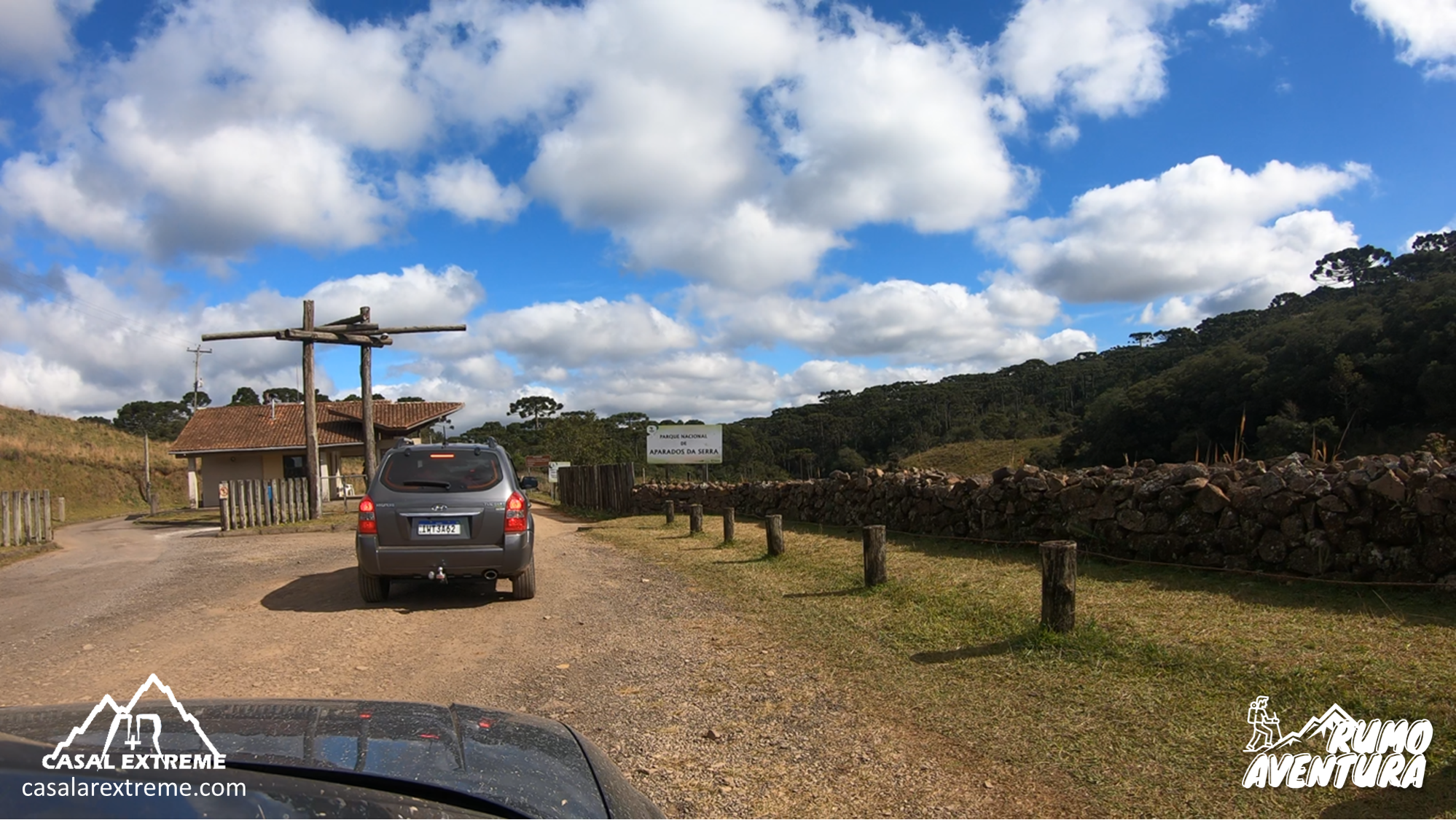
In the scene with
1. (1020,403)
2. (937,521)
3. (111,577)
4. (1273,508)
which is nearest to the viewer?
(1273,508)

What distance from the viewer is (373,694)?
16.8 ft

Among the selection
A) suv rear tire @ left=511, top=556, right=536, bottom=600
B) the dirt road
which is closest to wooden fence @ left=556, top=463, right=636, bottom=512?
the dirt road

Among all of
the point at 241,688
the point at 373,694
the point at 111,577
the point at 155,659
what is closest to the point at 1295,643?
the point at 373,694

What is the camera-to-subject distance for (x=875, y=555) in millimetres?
8656

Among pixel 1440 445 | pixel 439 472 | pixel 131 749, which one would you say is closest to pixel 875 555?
pixel 439 472

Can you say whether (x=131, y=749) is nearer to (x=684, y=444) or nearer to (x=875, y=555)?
(x=875, y=555)

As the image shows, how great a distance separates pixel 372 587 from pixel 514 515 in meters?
1.64

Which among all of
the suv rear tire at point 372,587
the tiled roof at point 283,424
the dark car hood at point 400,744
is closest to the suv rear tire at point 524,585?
the suv rear tire at point 372,587

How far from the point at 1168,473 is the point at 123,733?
9354 millimetres

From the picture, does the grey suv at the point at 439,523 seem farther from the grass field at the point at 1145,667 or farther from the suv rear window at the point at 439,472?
the grass field at the point at 1145,667

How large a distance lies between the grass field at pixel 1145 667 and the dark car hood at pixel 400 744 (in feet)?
8.07

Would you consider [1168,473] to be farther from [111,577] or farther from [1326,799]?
[111,577]

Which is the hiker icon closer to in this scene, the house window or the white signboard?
the white signboard

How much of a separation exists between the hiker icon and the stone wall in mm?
3473
